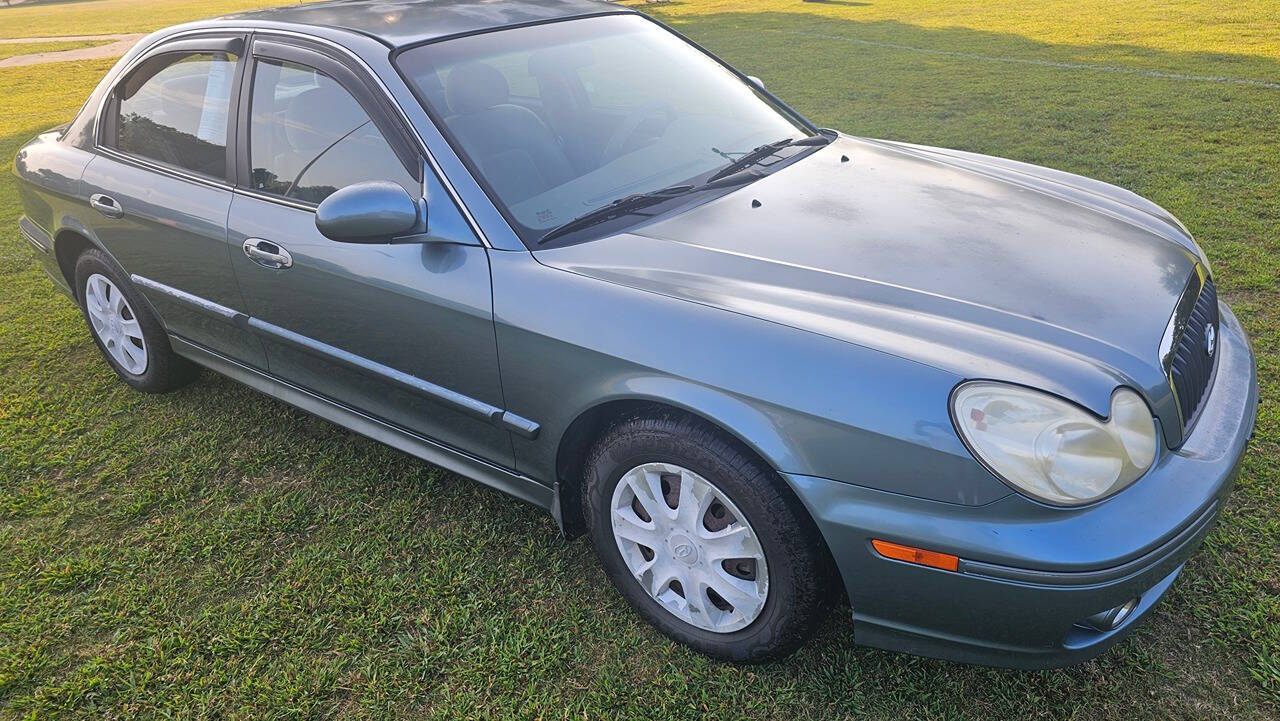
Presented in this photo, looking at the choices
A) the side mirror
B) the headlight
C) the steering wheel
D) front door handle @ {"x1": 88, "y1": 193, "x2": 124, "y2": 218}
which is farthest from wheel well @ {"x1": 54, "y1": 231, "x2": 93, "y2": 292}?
the headlight

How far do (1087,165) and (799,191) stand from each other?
433 cm

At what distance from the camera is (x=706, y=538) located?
2209 mm

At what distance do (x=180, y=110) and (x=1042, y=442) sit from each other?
3.17m

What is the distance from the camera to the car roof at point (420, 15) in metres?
2.83

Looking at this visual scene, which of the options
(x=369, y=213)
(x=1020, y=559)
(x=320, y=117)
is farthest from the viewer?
(x=320, y=117)

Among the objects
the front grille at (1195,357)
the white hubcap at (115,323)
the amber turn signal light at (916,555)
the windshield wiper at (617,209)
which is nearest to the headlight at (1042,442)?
the amber turn signal light at (916,555)

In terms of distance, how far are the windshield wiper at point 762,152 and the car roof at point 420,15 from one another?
84 centimetres

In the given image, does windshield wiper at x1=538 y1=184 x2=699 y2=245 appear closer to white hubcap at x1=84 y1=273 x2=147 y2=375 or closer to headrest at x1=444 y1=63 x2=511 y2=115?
headrest at x1=444 y1=63 x2=511 y2=115

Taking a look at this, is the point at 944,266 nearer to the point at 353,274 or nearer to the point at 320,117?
the point at 353,274

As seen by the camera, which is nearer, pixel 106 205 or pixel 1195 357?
pixel 1195 357

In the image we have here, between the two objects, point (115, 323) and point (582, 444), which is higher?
point (582, 444)

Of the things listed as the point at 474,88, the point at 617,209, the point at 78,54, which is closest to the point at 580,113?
the point at 474,88

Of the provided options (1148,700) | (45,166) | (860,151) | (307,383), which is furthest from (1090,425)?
(45,166)

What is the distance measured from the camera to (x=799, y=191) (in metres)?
2.71
